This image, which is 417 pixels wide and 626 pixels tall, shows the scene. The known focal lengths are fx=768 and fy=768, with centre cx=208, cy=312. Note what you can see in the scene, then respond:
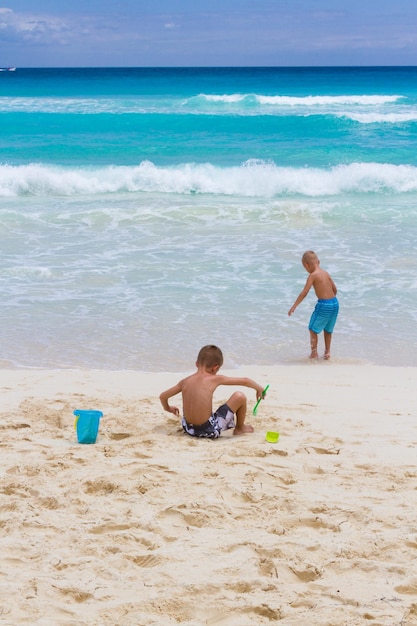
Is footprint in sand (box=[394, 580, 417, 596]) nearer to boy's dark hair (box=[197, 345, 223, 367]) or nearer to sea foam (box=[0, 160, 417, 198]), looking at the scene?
boy's dark hair (box=[197, 345, 223, 367])

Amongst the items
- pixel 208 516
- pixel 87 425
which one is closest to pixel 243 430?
pixel 87 425

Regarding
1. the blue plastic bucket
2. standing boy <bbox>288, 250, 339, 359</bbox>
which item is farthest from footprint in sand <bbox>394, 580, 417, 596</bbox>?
standing boy <bbox>288, 250, 339, 359</bbox>

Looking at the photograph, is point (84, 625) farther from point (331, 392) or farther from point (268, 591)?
point (331, 392)

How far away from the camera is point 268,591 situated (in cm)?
326

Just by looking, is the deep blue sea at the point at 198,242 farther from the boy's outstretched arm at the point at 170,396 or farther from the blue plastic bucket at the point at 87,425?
the blue plastic bucket at the point at 87,425

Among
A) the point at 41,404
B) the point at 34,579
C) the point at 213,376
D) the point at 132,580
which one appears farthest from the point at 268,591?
the point at 41,404

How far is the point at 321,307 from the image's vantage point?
25.6ft

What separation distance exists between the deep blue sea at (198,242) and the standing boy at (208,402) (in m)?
1.95

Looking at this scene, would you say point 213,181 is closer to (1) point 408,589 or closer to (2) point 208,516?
(2) point 208,516

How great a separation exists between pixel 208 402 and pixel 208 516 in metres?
1.41

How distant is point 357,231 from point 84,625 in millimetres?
11232

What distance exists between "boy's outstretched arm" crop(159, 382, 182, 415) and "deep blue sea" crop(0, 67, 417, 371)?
181cm

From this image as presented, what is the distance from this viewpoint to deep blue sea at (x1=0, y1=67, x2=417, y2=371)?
814 centimetres

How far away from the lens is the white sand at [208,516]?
3156 millimetres
